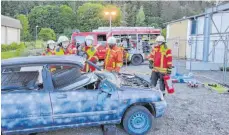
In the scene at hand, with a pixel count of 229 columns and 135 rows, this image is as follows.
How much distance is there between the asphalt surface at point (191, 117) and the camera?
466cm

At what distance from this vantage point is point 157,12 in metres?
66.2

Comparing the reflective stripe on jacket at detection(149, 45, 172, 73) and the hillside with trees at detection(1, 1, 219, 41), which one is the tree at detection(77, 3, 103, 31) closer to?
the hillside with trees at detection(1, 1, 219, 41)

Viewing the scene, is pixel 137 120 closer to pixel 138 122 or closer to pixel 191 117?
pixel 138 122

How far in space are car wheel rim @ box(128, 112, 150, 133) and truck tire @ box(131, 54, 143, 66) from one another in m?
12.1

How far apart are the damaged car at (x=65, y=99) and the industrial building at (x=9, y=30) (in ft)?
103

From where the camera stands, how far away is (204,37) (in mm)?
14648

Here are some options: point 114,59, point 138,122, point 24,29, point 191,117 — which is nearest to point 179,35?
point 114,59

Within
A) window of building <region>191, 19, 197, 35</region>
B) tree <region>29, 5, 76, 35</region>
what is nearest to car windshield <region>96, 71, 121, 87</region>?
window of building <region>191, 19, 197, 35</region>

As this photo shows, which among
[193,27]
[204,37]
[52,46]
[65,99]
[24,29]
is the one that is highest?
[24,29]

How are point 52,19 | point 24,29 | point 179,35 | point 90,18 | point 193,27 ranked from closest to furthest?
point 193,27
point 179,35
point 24,29
point 90,18
point 52,19

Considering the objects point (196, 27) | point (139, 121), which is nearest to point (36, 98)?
point (139, 121)

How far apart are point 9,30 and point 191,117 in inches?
1435

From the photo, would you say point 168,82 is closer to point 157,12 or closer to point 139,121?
point 139,121

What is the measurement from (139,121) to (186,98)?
316 cm
